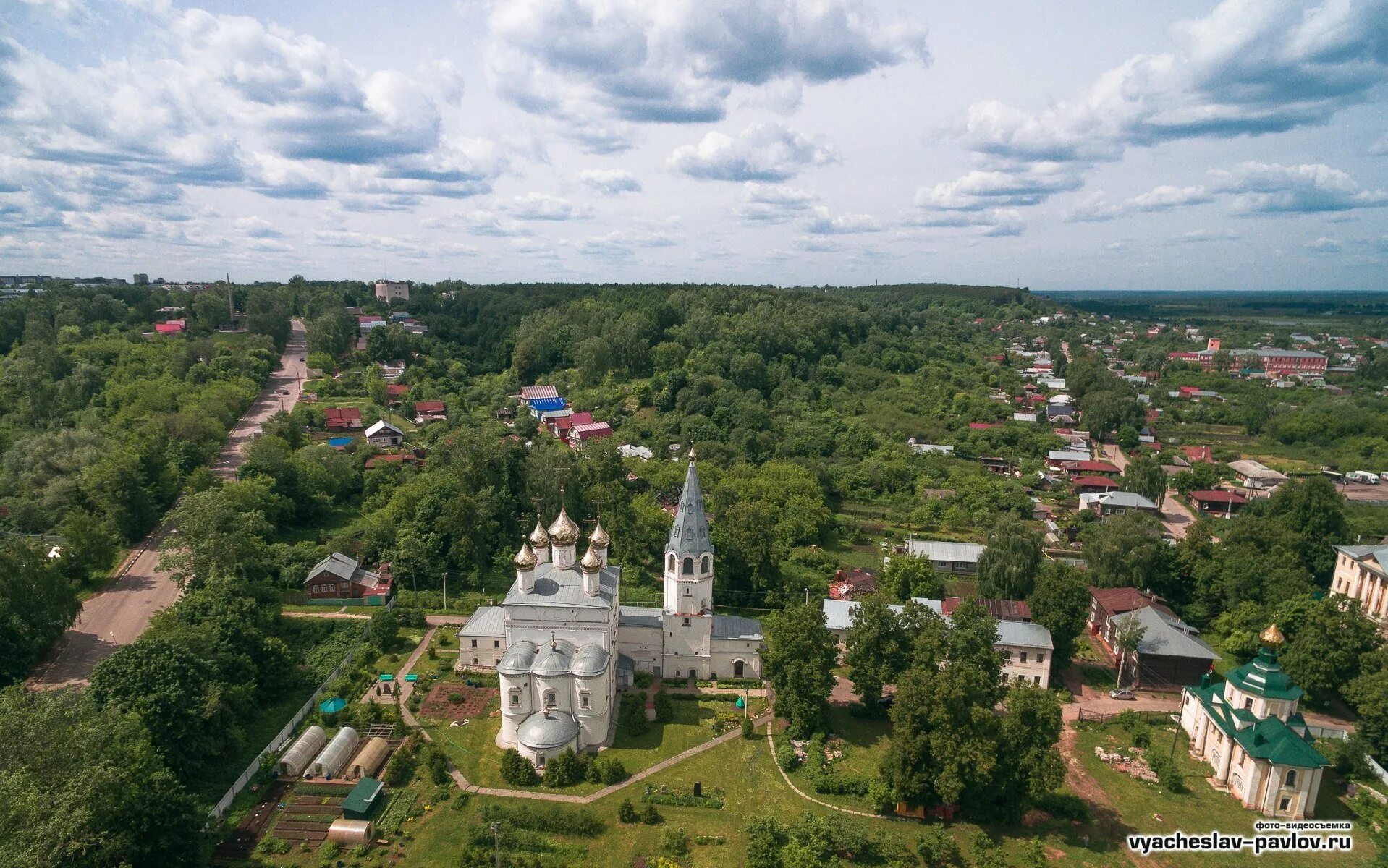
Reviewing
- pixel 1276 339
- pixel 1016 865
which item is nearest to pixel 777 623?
pixel 1016 865

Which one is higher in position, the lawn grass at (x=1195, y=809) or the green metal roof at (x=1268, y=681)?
the green metal roof at (x=1268, y=681)

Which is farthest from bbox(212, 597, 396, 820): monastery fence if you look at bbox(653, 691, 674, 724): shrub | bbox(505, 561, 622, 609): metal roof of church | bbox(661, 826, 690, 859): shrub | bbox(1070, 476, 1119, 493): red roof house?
bbox(1070, 476, 1119, 493): red roof house

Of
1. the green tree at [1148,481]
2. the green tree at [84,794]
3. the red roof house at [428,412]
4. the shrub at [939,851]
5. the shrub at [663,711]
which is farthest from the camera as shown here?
the red roof house at [428,412]

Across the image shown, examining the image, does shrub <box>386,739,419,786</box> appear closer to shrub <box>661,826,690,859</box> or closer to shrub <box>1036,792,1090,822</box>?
shrub <box>661,826,690,859</box>

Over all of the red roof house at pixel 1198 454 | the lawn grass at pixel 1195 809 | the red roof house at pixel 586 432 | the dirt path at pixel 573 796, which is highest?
the red roof house at pixel 586 432

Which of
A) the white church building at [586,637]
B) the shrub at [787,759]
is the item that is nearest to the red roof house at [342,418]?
the white church building at [586,637]

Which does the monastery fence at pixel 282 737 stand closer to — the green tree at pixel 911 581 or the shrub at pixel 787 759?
the shrub at pixel 787 759

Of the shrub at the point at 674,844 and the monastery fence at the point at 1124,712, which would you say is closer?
the shrub at the point at 674,844
